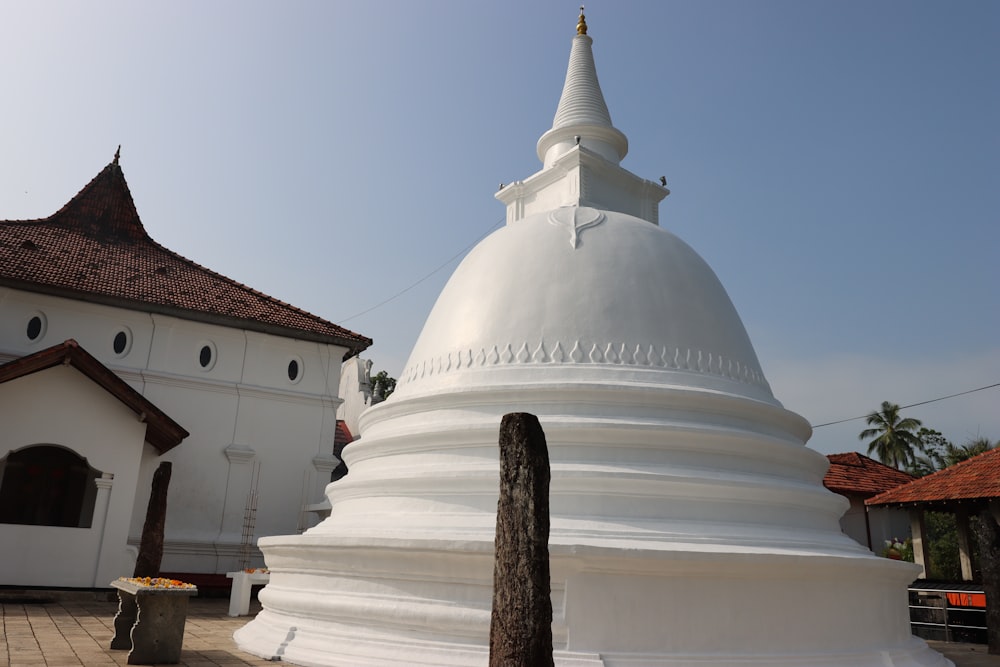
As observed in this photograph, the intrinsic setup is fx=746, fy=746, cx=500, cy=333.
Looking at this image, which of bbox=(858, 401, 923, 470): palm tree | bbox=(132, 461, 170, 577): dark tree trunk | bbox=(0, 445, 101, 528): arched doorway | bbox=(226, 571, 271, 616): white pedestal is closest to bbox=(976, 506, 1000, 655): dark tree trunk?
bbox=(226, 571, 271, 616): white pedestal

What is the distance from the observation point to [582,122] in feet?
46.8

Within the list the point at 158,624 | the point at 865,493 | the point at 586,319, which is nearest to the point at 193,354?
the point at 158,624

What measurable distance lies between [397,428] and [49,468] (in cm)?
1047

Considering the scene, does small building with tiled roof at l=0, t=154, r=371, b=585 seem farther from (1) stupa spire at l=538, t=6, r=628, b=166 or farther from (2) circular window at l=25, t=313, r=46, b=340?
(1) stupa spire at l=538, t=6, r=628, b=166

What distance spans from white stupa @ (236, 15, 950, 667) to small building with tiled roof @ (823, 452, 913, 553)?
15.4 meters

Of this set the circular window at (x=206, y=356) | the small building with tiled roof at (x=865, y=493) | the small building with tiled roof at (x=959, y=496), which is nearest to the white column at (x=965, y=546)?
the small building with tiled roof at (x=959, y=496)

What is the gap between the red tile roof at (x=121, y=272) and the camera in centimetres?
1802

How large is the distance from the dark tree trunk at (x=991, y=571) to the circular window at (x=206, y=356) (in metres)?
17.3

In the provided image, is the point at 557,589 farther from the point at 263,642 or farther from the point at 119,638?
the point at 119,638

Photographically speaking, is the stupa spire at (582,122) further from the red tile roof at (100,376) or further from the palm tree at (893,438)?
the palm tree at (893,438)

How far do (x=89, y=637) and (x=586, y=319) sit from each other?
7.80 meters

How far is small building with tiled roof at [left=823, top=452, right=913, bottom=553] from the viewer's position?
939 inches

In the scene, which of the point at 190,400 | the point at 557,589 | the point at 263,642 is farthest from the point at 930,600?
the point at 190,400

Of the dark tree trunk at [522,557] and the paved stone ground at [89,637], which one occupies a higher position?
the dark tree trunk at [522,557]
